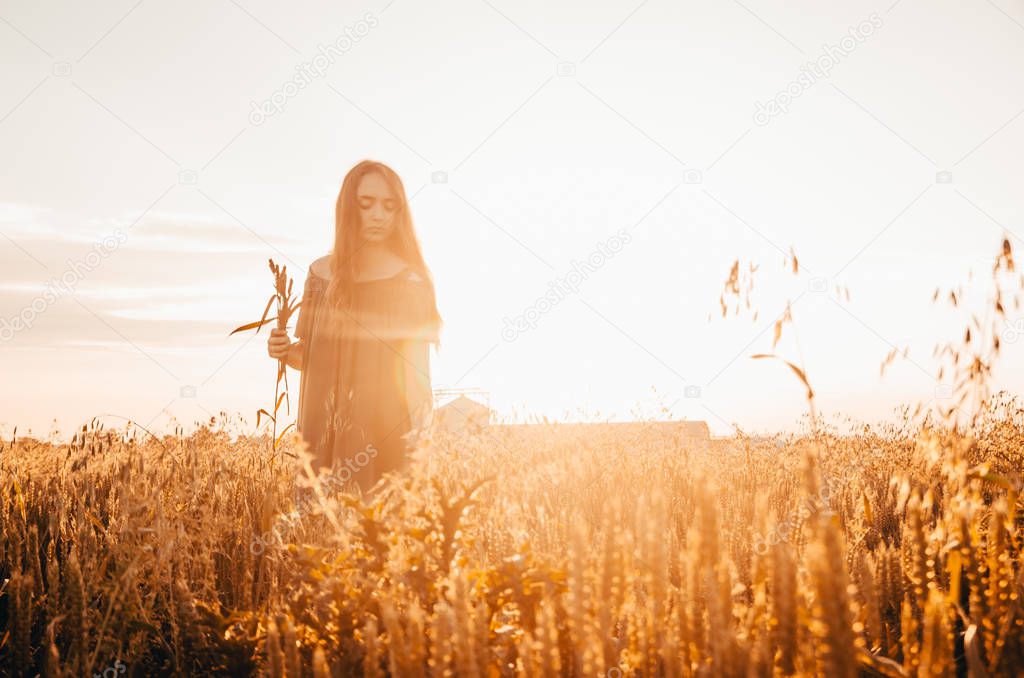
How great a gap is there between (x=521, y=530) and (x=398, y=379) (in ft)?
7.08

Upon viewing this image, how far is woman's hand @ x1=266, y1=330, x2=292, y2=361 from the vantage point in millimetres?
2995

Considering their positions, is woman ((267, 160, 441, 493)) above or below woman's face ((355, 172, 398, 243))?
below

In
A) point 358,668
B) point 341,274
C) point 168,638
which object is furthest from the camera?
point 341,274

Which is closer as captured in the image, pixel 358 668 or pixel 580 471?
pixel 358 668

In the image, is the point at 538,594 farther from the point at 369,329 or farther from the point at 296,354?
the point at 296,354

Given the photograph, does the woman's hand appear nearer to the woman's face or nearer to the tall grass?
the tall grass

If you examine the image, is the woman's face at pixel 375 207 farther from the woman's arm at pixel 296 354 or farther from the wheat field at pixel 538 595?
the wheat field at pixel 538 595

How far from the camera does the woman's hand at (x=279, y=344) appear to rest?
9.83 ft

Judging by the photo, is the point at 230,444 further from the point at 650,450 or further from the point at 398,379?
the point at 650,450

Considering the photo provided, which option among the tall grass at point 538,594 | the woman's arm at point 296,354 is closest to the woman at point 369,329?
the woman's arm at point 296,354

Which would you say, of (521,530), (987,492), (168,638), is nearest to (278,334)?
(168,638)

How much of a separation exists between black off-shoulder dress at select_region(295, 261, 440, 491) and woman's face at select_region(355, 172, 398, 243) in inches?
12.0

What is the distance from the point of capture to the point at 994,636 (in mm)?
1257

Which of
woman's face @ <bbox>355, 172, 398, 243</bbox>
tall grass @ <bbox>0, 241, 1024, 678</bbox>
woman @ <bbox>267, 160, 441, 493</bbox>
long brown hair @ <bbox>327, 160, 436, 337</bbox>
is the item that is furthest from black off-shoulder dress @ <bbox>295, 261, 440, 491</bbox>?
tall grass @ <bbox>0, 241, 1024, 678</bbox>
